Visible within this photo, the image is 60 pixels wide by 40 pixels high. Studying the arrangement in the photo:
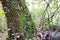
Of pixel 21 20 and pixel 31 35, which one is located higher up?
pixel 21 20

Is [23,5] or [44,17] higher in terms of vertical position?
[23,5]

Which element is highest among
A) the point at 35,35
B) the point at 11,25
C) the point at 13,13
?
the point at 13,13

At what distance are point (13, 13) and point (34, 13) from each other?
1438 millimetres

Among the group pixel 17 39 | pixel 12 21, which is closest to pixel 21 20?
pixel 12 21

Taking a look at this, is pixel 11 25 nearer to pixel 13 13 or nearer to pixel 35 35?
pixel 13 13

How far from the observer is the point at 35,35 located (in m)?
2.27

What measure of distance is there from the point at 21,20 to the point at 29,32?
0.22 m

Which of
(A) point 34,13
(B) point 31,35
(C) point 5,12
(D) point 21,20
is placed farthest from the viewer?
(A) point 34,13

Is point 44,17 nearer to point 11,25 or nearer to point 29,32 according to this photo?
point 29,32

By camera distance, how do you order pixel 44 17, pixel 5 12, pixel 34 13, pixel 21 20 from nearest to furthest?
pixel 5 12
pixel 21 20
pixel 44 17
pixel 34 13

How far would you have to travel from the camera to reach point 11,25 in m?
1.99

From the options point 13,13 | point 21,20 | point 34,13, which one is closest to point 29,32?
point 21,20

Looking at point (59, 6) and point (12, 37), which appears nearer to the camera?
point (12, 37)

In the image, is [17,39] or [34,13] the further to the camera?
[34,13]
